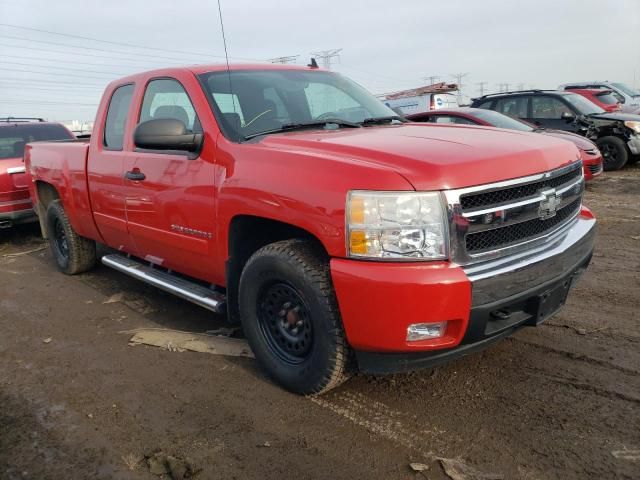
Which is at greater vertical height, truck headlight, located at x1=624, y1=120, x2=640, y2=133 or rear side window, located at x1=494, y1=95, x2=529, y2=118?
rear side window, located at x1=494, y1=95, x2=529, y2=118

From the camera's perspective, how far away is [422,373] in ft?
10.9

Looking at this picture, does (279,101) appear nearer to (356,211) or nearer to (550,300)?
(356,211)

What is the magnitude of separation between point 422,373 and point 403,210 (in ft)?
4.23

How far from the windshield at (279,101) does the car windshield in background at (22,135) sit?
5.27 metres

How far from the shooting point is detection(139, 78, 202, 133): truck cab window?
3701 mm

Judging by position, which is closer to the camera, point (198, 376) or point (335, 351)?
point (335, 351)

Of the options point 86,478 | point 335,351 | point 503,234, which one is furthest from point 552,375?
point 86,478

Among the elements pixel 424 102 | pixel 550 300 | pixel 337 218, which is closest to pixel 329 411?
pixel 337 218

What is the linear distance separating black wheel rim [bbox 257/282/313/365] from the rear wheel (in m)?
10.0

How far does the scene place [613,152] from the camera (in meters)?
11.0

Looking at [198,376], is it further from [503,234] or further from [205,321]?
[503,234]

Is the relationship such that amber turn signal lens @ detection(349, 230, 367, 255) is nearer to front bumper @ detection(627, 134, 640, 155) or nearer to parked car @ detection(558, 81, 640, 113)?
front bumper @ detection(627, 134, 640, 155)

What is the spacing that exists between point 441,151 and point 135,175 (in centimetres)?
235

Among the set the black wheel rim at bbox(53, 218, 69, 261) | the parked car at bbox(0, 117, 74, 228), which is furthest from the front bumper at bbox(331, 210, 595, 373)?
the parked car at bbox(0, 117, 74, 228)
